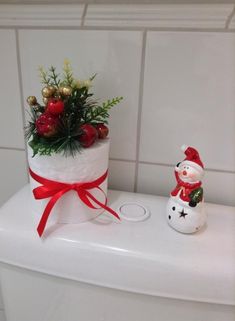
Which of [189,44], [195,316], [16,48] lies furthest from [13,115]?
[195,316]

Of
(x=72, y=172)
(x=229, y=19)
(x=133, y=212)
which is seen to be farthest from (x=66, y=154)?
(x=229, y=19)

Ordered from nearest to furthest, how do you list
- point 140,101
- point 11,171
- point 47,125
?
point 47,125 → point 140,101 → point 11,171

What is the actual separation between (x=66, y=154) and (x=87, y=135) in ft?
0.13

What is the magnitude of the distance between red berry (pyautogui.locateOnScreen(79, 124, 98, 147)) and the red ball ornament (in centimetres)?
4

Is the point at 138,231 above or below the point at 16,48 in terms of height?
below

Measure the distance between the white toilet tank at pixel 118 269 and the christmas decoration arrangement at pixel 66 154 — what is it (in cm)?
4

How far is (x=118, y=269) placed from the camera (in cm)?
41

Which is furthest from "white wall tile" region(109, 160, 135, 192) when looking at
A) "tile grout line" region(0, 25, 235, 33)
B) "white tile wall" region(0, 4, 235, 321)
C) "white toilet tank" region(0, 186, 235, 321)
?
"tile grout line" region(0, 25, 235, 33)

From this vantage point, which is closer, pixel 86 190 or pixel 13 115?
pixel 86 190

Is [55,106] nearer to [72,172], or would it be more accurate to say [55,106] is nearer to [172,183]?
[72,172]

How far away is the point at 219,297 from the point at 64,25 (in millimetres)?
472

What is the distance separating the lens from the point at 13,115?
56 centimetres

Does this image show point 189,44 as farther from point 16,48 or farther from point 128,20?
point 16,48

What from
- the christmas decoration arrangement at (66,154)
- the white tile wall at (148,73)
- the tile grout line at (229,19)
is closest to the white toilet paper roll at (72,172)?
the christmas decoration arrangement at (66,154)
